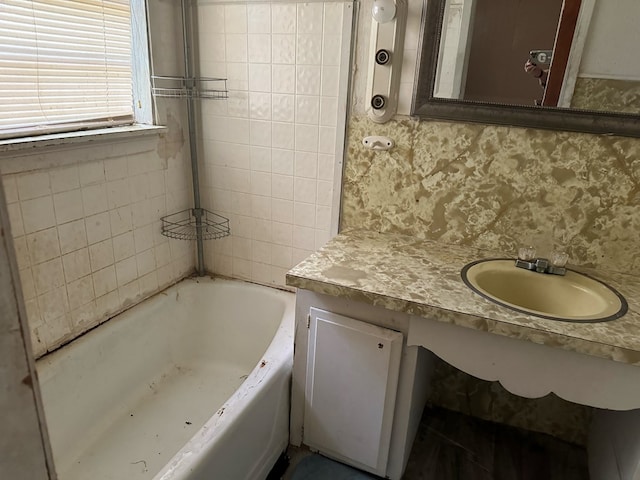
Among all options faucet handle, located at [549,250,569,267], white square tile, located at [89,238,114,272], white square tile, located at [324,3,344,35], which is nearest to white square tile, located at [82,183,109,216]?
white square tile, located at [89,238,114,272]

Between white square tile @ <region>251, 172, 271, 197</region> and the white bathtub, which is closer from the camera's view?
the white bathtub

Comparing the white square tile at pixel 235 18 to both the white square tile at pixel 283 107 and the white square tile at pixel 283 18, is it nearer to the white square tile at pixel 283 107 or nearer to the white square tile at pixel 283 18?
the white square tile at pixel 283 18

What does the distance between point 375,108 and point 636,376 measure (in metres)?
1.13

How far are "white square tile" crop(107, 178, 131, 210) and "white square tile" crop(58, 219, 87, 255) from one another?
0.49ft

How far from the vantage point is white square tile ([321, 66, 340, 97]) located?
1.78m

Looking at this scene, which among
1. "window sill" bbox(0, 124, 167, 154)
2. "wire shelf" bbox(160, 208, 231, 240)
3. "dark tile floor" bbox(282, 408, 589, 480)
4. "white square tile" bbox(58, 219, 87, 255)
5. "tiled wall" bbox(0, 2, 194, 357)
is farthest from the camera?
"wire shelf" bbox(160, 208, 231, 240)

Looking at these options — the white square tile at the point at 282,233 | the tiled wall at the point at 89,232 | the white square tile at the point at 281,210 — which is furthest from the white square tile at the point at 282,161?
the tiled wall at the point at 89,232

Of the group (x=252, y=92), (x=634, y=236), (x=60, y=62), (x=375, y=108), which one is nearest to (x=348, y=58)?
(x=375, y=108)

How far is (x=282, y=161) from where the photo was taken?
77.6 inches

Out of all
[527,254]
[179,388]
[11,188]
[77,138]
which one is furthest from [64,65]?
[527,254]

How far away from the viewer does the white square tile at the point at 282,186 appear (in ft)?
6.53

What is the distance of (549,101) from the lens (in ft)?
4.95

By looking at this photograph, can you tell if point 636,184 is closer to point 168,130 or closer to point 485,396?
point 485,396

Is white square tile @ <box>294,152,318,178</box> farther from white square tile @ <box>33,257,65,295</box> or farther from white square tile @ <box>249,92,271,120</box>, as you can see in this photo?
white square tile @ <box>33,257,65,295</box>
